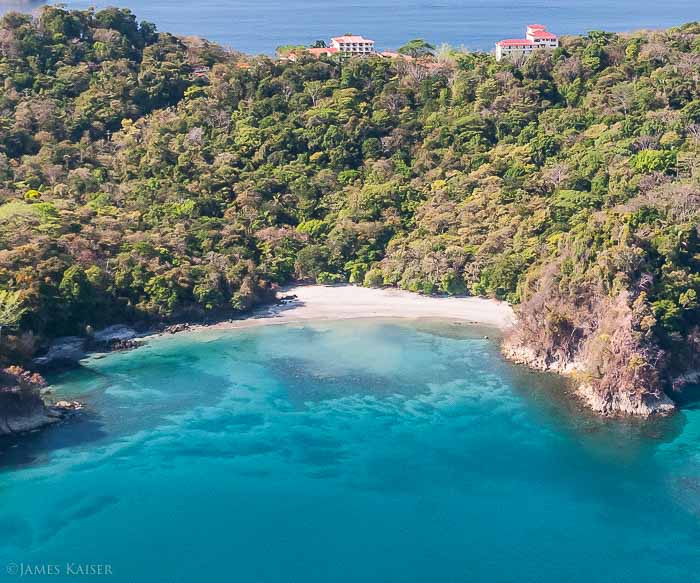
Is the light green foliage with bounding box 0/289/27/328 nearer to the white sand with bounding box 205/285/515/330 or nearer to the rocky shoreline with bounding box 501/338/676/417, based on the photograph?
the white sand with bounding box 205/285/515/330

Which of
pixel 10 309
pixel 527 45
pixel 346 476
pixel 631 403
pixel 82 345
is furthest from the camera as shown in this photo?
pixel 527 45

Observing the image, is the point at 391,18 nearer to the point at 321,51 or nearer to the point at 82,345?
the point at 321,51

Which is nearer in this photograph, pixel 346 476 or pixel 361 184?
pixel 346 476

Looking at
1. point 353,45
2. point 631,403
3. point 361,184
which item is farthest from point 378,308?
point 353,45

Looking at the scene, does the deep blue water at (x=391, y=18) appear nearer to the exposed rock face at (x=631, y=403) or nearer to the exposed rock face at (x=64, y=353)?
the exposed rock face at (x=64, y=353)

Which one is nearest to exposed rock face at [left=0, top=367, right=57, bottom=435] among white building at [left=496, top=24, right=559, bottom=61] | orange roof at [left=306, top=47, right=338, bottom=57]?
orange roof at [left=306, top=47, right=338, bottom=57]

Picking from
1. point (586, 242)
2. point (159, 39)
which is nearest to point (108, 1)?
point (159, 39)

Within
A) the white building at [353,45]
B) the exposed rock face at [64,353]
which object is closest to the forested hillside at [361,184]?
the exposed rock face at [64,353]

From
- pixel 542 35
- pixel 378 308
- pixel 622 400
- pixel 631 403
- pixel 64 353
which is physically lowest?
pixel 631 403
